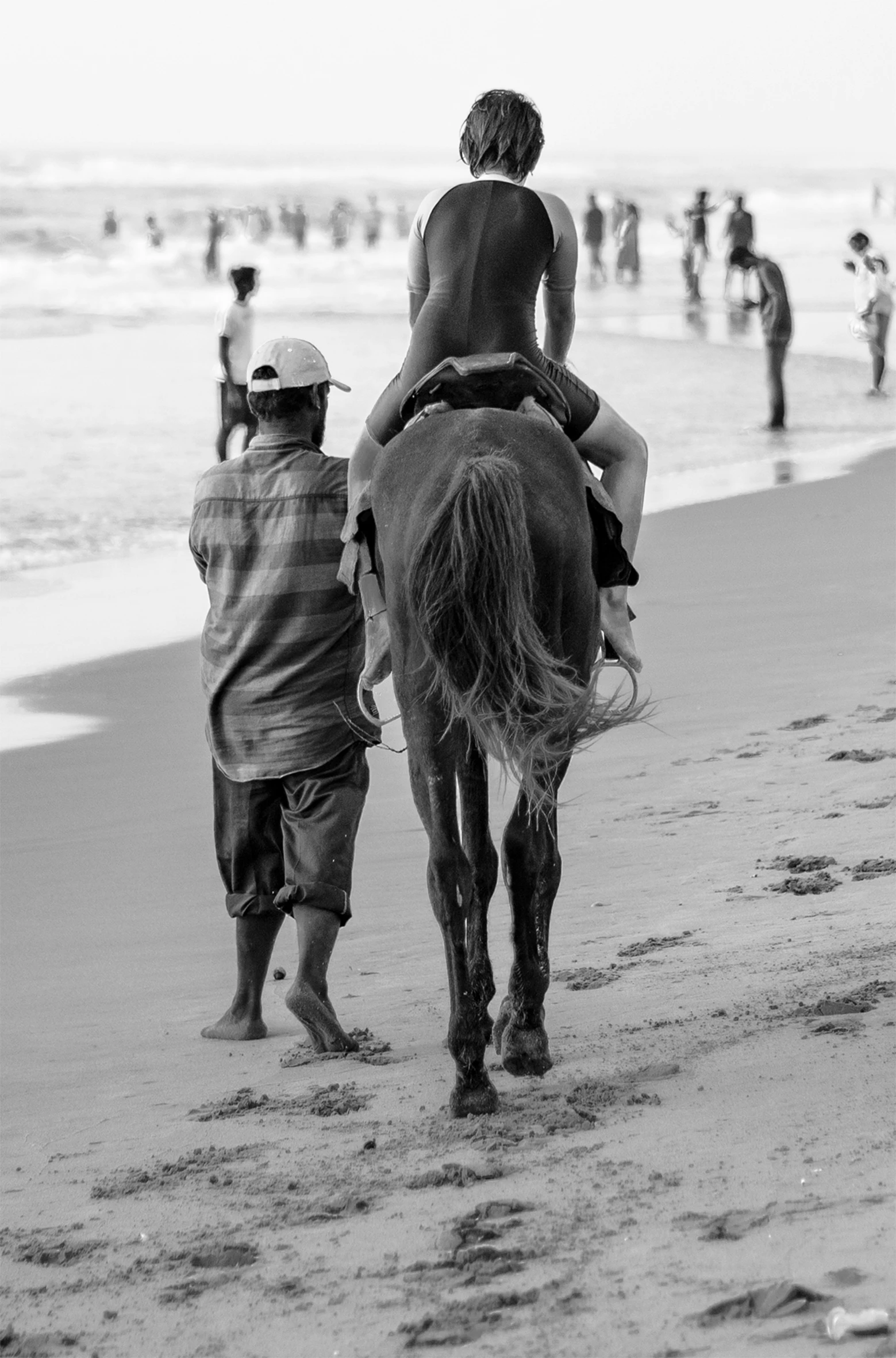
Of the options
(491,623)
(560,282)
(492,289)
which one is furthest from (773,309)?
(491,623)

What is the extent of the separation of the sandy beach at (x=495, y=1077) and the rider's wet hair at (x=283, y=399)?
1614 mm

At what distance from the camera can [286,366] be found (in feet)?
15.8

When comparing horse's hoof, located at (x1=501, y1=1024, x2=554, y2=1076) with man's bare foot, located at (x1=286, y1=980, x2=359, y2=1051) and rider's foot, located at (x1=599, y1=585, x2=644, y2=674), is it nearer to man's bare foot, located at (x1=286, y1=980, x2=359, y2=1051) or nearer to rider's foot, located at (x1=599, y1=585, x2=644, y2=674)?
man's bare foot, located at (x1=286, y1=980, x2=359, y2=1051)

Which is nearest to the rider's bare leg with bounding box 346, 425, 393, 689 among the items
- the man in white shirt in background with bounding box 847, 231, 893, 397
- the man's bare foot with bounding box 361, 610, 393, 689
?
the man's bare foot with bounding box 361, 610, 393, 689

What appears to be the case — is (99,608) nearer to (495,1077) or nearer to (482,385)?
(482,385)

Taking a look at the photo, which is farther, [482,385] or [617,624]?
[617,624]

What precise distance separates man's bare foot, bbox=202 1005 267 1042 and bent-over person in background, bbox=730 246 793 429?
13.9 meters

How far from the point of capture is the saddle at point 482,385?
4363 mm

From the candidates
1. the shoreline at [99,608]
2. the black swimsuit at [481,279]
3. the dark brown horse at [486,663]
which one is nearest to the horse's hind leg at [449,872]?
the dark brown horse at [486,663]

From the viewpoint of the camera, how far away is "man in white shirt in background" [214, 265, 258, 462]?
1559 centimetres

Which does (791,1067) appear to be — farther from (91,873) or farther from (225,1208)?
(91,873)

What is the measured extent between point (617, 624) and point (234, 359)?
1138 cm

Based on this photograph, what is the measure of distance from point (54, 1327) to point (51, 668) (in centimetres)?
634

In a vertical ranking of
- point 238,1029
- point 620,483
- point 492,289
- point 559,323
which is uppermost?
point 492,289
